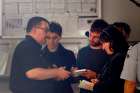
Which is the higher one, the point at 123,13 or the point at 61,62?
the point at 123,13

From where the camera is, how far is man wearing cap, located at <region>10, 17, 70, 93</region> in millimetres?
2619

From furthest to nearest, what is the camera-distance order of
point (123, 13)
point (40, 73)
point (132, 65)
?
point (123, 13)
point (40, 73)
point (132, 65)

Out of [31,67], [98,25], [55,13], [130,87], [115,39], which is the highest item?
[55,13]

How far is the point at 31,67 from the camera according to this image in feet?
8.59

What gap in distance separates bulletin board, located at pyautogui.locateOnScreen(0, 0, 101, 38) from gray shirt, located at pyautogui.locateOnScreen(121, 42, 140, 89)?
99cm

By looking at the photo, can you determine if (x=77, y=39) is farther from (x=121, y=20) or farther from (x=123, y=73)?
(x=123, y=73)

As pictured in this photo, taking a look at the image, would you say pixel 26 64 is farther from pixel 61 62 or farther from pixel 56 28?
pixel 56 28

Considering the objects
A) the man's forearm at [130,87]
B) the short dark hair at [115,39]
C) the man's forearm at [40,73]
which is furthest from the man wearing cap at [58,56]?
the man's forearm at [130,87]

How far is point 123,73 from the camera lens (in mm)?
2371

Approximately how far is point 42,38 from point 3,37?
59 cm

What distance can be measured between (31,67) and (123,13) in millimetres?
1268

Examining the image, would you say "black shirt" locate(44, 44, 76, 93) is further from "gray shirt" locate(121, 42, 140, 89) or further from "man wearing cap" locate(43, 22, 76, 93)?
"gray shirt" locate(121, 42, 140, 89)

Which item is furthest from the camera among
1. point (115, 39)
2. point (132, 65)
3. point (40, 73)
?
point (40, 73)

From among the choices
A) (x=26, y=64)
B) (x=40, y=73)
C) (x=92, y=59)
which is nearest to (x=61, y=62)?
(x=92, y=59)
